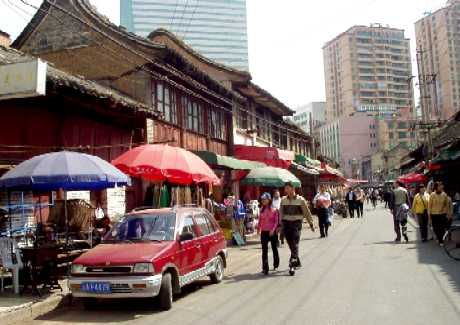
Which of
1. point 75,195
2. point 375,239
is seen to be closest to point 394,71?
point 375,239

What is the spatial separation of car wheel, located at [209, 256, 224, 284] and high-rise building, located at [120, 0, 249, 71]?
34.7 feet

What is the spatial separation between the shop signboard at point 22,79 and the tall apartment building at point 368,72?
281 ft

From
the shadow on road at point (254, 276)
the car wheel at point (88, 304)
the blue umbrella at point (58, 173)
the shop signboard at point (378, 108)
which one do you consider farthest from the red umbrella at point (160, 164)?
the shop signboard at point (378, 108)

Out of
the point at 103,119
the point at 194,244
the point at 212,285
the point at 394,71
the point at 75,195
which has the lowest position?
the point at 212,285

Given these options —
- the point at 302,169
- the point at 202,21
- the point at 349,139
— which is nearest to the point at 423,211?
the point at 202,21

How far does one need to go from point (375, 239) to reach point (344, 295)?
10113 millimetres

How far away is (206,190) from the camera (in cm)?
2294

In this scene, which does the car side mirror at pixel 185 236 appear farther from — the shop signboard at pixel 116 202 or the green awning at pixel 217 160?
the green awning at pixel 217 160

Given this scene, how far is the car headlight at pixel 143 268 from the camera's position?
305 inches

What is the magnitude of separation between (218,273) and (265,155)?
15.5 metres

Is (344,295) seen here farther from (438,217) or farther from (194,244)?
(438,217)

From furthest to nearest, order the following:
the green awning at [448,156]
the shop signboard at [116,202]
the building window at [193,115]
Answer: the building window at [193,115], the green awning at [448,156], the shop signboard at [116,202]

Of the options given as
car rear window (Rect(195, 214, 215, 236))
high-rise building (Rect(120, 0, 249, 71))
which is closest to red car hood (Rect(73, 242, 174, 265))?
car rear window (Rect(195, 214, 215, 236))

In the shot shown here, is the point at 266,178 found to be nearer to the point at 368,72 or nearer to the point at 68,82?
the point at 68,82
